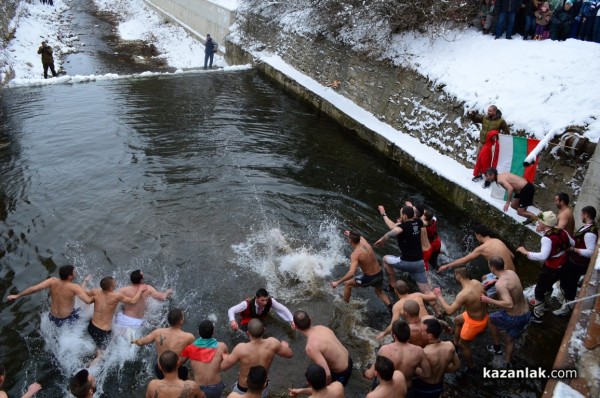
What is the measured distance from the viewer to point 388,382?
4.43 meters

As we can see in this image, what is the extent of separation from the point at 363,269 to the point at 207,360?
298 cm

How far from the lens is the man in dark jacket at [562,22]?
10492mm

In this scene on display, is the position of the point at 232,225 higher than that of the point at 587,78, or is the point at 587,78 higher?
→ the point at 587,78

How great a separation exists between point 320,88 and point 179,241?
10.2 meters

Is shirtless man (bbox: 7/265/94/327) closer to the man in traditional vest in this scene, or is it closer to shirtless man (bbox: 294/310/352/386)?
shirtless man (bbox: 294/310/352/386)

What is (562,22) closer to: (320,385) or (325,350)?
(325,350)

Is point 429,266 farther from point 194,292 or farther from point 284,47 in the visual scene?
point 284,47

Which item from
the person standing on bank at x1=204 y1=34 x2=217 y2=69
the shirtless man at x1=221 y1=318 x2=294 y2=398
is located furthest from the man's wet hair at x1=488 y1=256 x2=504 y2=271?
the person standing on bank at x1=204 y1=34 x2=217 y2=69

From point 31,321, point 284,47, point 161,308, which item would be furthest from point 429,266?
point 284,47

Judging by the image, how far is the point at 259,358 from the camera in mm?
4988

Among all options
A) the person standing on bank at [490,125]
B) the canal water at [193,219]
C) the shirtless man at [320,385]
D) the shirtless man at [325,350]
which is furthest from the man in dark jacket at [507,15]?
the shirtless man at [320,385]

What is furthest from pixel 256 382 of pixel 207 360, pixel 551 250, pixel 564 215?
pixel 564 215

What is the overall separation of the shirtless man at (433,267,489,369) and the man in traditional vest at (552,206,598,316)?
4.82 feet

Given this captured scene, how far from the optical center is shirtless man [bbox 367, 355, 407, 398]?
4.37m
